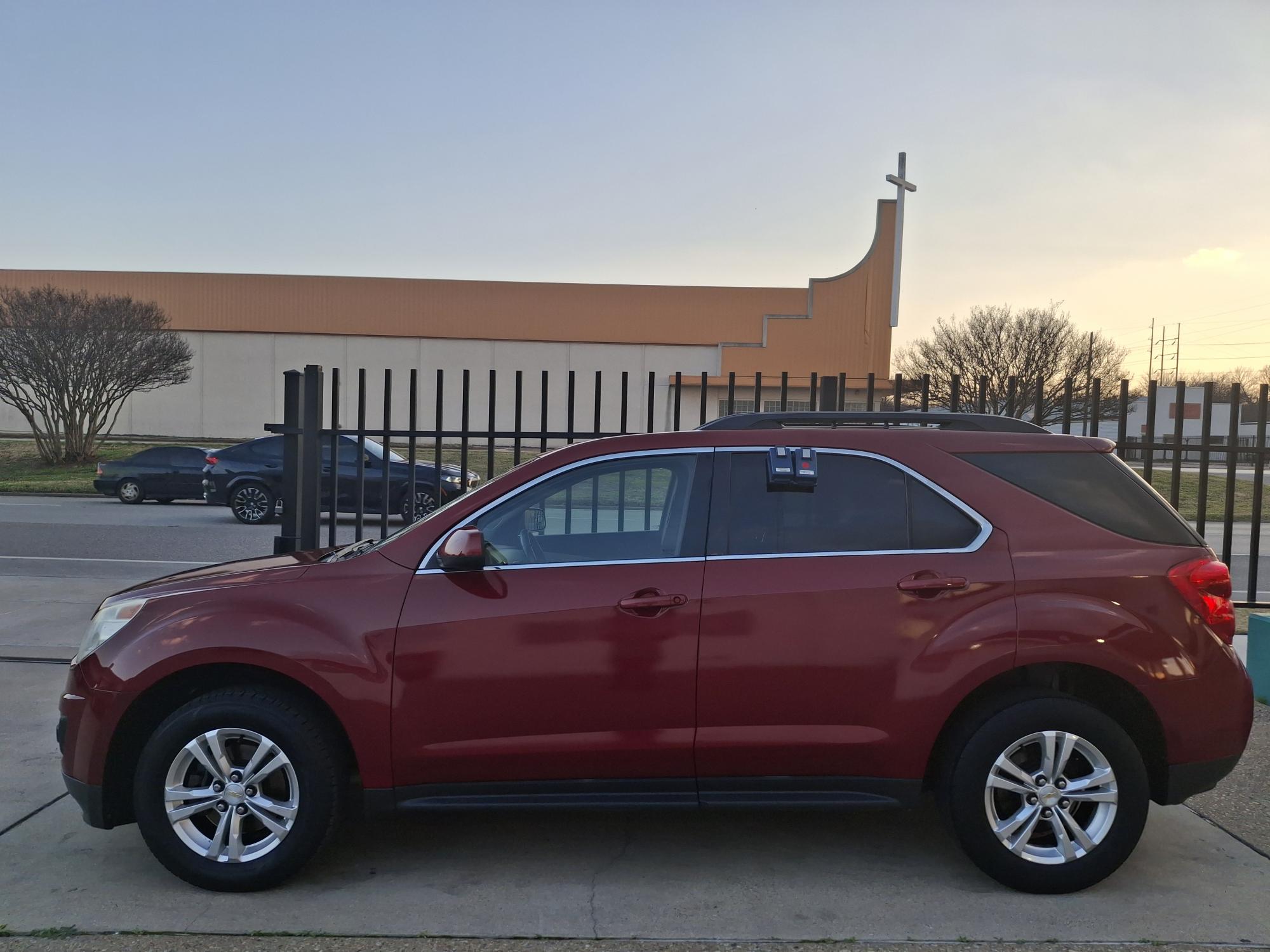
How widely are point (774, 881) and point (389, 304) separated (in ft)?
141

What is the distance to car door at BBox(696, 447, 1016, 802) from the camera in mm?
3848

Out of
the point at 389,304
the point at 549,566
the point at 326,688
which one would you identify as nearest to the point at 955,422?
the point at 549,566

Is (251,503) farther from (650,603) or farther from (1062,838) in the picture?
(1062,838)

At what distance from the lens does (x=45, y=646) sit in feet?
25.6

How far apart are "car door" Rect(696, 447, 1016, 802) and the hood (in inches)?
62.4

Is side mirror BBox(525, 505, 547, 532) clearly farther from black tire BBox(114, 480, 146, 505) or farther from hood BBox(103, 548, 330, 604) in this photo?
black tire BBox(114, 480, 146, 505)

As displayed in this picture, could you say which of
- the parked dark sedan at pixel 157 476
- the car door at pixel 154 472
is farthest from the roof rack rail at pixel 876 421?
the car door at pixel 154 472

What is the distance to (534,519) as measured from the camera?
4156mm

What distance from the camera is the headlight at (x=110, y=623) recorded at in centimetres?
399

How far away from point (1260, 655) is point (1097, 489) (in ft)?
11.7

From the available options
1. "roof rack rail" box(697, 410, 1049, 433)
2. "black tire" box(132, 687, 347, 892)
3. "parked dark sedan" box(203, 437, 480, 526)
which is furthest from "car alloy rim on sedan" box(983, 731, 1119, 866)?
"parked dark sedan" box(203, 437, 480, 526)

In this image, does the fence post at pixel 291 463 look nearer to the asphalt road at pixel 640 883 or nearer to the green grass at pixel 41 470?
the asphalt road at pixel 640 883

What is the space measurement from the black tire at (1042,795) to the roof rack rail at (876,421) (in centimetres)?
112

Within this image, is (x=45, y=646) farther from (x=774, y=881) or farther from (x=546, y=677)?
(x=774, y=881)
